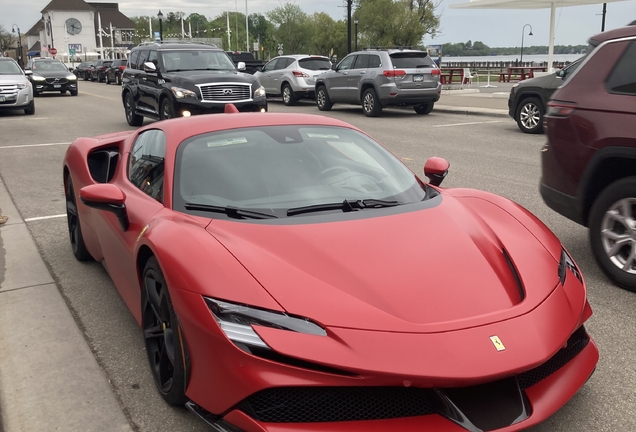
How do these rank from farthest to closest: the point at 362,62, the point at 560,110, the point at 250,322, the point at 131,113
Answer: the point at 362,62 < the point at 131,113 < the point at 560,110 < the point at 250,322

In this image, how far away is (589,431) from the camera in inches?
114

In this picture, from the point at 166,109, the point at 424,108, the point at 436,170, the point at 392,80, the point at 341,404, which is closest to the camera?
the point at 341,404

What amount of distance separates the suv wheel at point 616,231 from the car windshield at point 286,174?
1.68 metres

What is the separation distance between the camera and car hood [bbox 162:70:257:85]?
14148 mm

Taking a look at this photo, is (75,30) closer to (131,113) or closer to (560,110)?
(131,113)

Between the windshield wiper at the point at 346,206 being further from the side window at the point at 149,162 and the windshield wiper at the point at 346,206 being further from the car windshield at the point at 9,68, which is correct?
the car windshield at the point at 9,68

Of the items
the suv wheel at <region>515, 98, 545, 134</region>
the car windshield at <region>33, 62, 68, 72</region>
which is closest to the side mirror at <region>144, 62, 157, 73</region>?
the suv wheel at <region>515, 98, 545, 134</region>

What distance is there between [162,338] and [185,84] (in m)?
11.7

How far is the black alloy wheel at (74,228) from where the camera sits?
547 centimetres

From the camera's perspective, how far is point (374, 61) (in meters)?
18.4

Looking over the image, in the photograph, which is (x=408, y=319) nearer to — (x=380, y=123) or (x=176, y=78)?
(x=176, y=78)

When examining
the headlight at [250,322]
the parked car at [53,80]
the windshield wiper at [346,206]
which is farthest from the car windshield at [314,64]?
the headlight at [250,322]

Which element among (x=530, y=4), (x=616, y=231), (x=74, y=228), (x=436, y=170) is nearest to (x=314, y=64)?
(x=530, y=4)

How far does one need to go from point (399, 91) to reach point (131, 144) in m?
13.8
